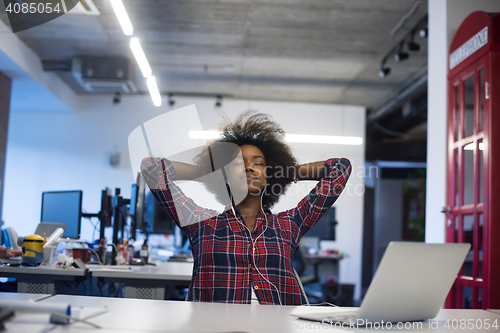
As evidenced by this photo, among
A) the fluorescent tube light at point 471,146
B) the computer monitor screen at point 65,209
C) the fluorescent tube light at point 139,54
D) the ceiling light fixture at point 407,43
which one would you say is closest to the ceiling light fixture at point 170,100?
the fluorescent tube light at point 139,54

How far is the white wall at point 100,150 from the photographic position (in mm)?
7363

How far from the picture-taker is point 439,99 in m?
3.62

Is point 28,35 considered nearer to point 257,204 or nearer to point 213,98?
point 213,98

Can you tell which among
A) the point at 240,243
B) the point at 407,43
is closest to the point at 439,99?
the point at 407,43

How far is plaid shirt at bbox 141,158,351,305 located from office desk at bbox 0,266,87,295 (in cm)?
125

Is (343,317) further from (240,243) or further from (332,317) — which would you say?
(240,243)

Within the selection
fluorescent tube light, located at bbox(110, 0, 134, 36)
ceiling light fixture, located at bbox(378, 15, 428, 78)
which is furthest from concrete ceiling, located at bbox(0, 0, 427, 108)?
fluorescent tube light, located at bbox(110, 0, 134, 36)

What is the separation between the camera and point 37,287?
2695 millimetres

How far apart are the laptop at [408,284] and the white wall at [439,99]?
249 cm

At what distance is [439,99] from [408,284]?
2.90 m

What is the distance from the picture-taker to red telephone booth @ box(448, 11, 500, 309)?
284cm

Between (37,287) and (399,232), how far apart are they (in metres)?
9.52

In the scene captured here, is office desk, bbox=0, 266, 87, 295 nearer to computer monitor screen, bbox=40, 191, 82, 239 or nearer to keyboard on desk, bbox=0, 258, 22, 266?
keyboard on desk, bbox=0, 258, 22, 266

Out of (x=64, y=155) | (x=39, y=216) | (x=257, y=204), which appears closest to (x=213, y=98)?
(x=64, y=155)
